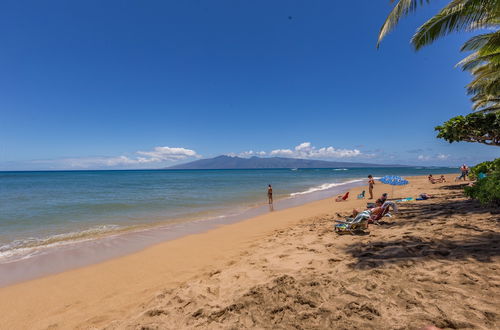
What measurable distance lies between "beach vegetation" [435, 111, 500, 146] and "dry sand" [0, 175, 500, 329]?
8.63 metres

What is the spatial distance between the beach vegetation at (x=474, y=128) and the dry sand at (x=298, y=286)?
28.3 feet

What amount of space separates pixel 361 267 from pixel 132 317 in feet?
13.1

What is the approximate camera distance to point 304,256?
17.2ft

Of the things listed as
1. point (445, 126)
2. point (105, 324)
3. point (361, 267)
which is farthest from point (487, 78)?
point (105, 324)

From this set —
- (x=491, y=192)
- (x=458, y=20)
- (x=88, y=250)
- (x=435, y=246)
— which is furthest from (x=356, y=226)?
(x=88, y=250)

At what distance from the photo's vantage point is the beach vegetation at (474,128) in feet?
40.6

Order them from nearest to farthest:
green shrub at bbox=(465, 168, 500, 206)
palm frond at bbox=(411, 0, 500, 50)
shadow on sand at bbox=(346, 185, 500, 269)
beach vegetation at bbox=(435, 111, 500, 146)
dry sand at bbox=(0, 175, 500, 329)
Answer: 1. dry sand at bbox=(0, 175, 500, 329)
2. shadow on sand at bbox=(346, 185, 500, 269)
3. palm frond at bbox=(411, 0, 500, 50)
4. green shrub at bbox=(465, 168, 500, 206)
5. beach vegetation at bbox=(435, 111, 500, 146)

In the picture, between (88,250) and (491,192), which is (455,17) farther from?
(88,250)

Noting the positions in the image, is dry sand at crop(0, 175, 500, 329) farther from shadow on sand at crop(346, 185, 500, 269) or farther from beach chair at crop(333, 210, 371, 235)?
beach chair at crop(333, 210, 371, 235)

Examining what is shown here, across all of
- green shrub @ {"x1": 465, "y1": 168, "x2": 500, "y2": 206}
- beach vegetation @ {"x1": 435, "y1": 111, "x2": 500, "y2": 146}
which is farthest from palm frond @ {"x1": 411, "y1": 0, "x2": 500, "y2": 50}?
beach vegetation @ {"x1": 435, "y1": 111, "x2": 500, "y2": 146}

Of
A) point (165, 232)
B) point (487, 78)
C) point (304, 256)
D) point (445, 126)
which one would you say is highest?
point (487, 78)

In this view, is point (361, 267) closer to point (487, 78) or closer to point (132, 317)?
point (132, 317)

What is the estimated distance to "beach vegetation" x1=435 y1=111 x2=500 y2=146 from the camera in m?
12.4

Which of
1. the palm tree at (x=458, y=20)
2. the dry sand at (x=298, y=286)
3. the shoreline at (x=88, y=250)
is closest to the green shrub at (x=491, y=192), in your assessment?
the dry sand at (x=298, y=286)
